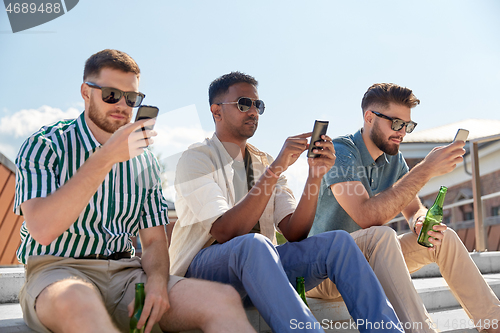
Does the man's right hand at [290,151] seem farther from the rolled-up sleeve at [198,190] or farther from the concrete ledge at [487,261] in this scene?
the concrete ledge at [487,261]

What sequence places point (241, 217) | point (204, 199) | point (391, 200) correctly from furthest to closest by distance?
point (391, 200) → point (204, 199) → point (241, 217)

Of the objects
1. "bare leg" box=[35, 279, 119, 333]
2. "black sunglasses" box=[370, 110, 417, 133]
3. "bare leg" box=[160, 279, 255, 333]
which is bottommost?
"bare leg" box=[160, 279, 255, 333]

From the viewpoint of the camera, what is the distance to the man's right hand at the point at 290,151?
2.27 metres

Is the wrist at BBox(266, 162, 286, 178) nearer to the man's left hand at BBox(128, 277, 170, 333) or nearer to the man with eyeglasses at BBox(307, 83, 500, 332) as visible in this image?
the man with eyeglasses at BBox(307, 83, 500, 332)

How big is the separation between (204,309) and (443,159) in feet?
6.14

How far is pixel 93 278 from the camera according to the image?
176 cm

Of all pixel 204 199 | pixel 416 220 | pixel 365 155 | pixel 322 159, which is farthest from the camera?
pixel 365 155

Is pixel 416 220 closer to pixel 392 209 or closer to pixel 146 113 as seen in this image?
pixel 392 209

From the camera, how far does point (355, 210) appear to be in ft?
8.34

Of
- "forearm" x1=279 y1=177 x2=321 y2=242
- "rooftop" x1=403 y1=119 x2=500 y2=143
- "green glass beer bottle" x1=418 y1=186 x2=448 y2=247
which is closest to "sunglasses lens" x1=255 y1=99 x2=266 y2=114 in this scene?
"forearm" x1=279 y1=177 x2=321 y2=242

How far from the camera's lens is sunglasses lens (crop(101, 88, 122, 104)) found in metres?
1.93

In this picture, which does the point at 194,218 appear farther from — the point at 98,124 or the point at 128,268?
the point at 98,124

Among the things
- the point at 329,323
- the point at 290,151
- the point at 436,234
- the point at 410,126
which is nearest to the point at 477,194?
the point at 410,126

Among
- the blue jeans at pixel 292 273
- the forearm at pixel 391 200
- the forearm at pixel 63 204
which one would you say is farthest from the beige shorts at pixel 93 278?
the forearm at pixel 391 200
